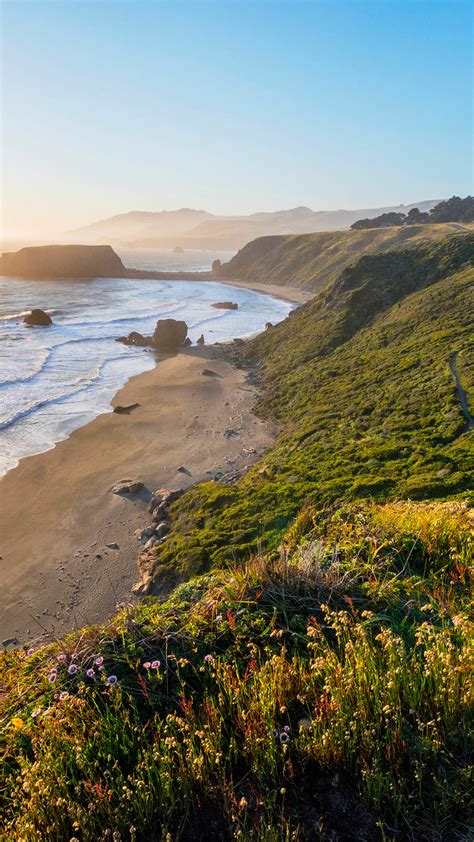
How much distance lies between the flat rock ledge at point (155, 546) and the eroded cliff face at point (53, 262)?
100 m

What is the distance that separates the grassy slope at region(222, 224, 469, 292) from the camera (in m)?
71.8

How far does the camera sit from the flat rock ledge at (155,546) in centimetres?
1001

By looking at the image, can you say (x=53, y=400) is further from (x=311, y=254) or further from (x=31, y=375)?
(x=311, y=254)

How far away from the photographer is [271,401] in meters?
23.0

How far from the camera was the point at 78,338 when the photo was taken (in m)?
41.6

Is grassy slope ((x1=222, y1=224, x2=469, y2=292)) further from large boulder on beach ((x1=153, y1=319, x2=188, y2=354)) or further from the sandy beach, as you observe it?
the sandy beach

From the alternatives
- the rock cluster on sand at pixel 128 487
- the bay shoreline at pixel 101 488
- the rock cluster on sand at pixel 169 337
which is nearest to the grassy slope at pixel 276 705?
the bay shoreline at pixel 101 488

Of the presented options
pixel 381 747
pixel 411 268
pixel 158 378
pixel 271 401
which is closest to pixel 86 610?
pixel 381 747

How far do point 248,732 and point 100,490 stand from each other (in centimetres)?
1335

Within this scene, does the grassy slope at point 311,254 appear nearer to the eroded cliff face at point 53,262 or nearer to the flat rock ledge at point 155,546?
the eroded cliff face at point 53,262

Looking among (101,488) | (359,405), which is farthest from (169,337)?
(101,488)

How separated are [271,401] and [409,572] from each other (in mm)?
→ 18134

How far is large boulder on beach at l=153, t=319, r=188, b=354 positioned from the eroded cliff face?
74156mm

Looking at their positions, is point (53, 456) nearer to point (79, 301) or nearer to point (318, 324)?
point (318, 324)
